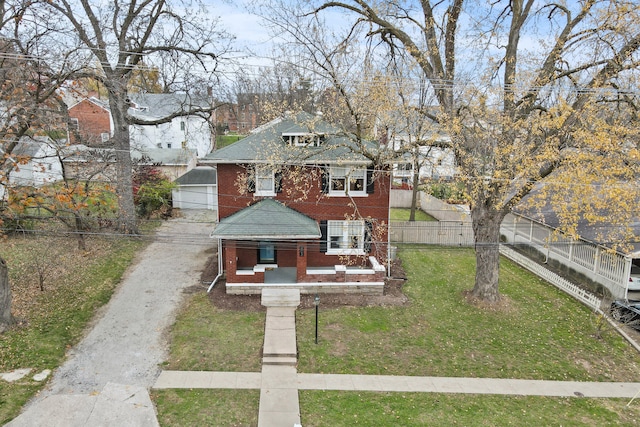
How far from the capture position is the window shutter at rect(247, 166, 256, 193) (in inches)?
668

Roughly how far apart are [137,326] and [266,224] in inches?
227

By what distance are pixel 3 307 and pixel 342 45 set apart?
14076 millimetres

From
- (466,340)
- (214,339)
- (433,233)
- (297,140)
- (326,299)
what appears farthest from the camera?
(433,233)

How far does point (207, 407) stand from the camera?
10203 mm

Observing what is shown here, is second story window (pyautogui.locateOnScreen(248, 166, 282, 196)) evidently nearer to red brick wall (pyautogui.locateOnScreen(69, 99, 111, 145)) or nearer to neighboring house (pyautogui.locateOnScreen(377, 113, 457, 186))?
neighboring house (pyautogui.locateOnScreen(377, 113, 457, 186))

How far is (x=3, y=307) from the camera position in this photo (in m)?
12.7

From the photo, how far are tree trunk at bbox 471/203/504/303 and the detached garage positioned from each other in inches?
775

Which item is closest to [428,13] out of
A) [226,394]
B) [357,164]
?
[357,164]

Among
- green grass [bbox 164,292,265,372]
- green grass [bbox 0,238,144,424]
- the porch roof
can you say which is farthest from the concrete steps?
green grass [bbox 0,238,144,424]

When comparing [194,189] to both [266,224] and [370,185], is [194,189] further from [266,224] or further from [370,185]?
[370,185]

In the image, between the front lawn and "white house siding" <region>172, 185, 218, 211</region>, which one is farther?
"white house siding" <region>172, 185, 218, 211</region>

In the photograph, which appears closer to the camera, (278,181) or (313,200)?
(278,181)

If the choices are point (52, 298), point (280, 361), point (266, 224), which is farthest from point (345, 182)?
point (52, 298)

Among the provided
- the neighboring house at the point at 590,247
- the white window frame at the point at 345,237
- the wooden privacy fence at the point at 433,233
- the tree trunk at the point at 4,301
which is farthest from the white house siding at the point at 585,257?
the tree trunk at the point at 4,301
